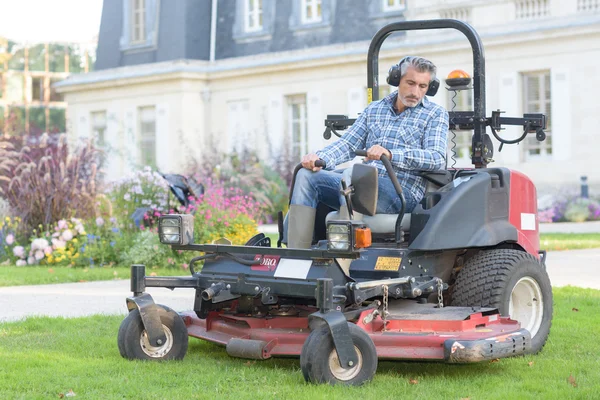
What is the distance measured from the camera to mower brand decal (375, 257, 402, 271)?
20.7ft

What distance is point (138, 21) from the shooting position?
32.3 meters

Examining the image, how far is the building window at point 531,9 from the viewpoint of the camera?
2367 cm


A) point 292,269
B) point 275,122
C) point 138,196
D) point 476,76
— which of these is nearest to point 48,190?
point 138,196

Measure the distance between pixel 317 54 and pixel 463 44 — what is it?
14.4 feet

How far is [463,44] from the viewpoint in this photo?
24734mm

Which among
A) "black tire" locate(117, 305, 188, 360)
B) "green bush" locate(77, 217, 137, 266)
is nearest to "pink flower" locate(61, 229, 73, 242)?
"green bush" locate(77, 217, 137, 266)

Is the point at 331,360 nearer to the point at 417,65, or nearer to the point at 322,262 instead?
the point at 322,262

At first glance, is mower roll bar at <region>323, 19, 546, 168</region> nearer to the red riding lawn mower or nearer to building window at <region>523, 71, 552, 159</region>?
the red riding lawn mower

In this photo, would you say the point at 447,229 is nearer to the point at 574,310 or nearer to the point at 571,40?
the point at 574,310

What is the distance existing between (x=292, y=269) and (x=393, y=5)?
21.2 meters

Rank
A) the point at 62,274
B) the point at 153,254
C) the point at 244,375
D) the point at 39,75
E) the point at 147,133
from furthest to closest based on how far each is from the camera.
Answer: the point at 39,75
the point at 147,133
the point at 153,254
the point at 62,274
the point at 244,375

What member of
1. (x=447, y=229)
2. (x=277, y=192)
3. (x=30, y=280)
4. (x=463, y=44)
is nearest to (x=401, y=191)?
(x=447, y=229)

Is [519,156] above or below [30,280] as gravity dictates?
above

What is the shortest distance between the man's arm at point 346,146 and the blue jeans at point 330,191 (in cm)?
19
